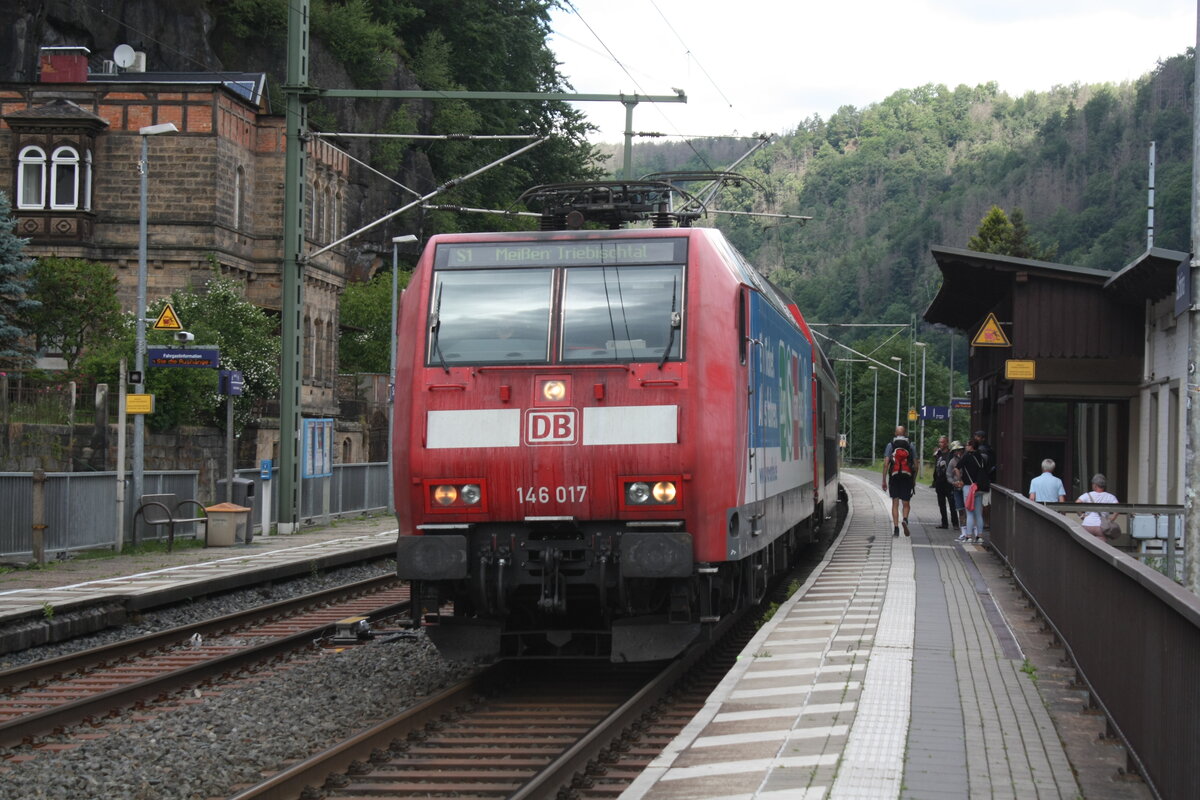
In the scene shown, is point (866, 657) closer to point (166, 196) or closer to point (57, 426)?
point (57, 426)

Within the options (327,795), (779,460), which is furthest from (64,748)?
(779,460)

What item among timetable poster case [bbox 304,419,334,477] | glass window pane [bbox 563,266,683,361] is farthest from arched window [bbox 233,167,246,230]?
glass window pane [bbox 563,266,683,361]

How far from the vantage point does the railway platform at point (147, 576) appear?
14930 millimetres

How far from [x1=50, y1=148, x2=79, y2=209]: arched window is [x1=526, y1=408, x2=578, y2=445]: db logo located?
124 ft

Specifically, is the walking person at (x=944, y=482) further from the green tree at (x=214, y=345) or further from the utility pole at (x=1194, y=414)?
the green tree at (x=214, y=345)

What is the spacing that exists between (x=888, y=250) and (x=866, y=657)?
13125 cm

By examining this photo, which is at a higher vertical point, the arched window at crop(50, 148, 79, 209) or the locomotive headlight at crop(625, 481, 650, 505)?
the arched window at crop(50, 148, 79, 209)

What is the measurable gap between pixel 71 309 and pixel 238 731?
30971mm

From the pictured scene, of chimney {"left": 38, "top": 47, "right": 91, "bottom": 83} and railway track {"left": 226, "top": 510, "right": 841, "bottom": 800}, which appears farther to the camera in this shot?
chimney {"left": 38, "top": 47, "right": 91, "bottom": 83}

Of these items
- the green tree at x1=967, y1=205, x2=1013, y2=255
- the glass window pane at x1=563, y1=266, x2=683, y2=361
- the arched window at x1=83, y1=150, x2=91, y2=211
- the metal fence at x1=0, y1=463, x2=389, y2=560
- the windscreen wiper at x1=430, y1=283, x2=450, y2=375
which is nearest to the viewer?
the glass window pane at x1=563, y1=266, x2=683, y2=361

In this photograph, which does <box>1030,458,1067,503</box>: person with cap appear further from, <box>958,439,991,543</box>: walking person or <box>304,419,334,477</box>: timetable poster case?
<box>304,419,334,477</box>: timetable poster case

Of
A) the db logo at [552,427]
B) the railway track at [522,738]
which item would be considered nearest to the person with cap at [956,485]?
the railway track at [522,738]

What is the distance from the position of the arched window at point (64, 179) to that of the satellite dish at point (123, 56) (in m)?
6.02

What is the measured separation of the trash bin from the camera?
2373 cm
